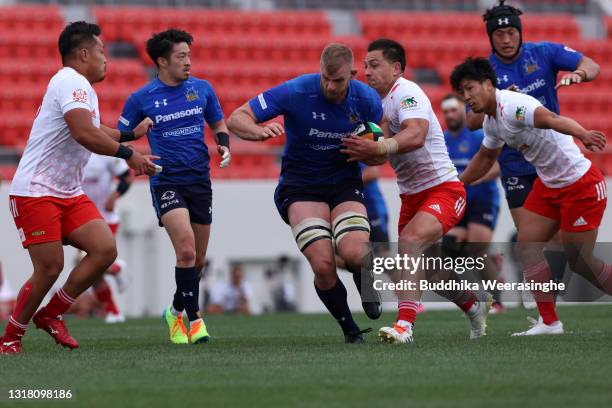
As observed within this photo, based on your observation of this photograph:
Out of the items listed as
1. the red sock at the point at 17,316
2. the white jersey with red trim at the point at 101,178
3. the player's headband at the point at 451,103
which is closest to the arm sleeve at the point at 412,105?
the red sock at the point at 17,316

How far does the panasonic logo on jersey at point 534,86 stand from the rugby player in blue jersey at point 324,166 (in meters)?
2.24

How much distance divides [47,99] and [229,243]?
10.7 metres

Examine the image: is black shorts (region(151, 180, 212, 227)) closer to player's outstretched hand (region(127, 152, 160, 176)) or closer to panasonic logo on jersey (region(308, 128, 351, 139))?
player's outstretched hand (region(127, 152, 160, 176))

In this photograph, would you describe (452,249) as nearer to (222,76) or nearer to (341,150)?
(341,150)

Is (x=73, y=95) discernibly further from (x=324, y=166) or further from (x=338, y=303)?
(x=338, y=303)

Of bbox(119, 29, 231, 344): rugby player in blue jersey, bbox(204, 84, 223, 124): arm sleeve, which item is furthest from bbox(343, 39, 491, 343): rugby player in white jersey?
bbox(204, 84, 223, 124): arm sleeve

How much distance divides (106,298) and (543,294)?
6.51m

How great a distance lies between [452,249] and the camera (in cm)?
1361

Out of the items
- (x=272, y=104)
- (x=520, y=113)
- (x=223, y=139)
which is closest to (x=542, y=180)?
(x=520, y=113)

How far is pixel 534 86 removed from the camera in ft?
32.8

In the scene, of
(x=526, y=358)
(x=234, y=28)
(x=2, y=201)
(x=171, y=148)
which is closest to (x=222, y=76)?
(x=234, y=28)

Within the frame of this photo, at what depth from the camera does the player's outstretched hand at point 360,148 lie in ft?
25.3

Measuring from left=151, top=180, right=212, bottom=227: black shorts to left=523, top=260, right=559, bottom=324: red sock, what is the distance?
2.53 metres

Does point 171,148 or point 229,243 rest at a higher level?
point 171,148
